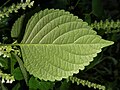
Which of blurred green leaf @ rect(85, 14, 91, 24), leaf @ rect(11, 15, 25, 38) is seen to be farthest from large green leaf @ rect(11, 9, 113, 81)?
blurred green leaf @ rect(85, 14, 91, 24)

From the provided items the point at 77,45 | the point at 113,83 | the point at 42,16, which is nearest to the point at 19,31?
the point at 42,16

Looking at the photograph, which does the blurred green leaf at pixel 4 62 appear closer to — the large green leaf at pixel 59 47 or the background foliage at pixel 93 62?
the background foliage at pixel 93 62

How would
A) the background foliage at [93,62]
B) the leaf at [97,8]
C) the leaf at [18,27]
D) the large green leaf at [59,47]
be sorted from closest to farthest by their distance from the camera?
the large green leaf at [59,47] → the leaf at [18,27] → the background foliage at [93,62] → the leaf at [97,8]

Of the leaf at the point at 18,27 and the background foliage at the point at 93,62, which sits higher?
the leaf at the point at 18,27

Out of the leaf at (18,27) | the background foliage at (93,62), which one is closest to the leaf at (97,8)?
the background foliage at (93,62)

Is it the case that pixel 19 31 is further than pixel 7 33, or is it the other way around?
pixel 7 33

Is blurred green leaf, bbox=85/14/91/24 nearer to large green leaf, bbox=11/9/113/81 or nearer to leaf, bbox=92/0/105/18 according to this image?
leaf, bbox=92/0/105/18

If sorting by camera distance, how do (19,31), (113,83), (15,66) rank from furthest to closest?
(113,83), (15,66), (19,31)

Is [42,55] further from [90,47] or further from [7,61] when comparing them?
[7,61]

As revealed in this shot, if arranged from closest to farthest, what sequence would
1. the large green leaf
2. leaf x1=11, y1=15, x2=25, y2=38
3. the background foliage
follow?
the large green leaf → leaf x1=11, y1=15, x2=25, y2=38 → the background foliage
